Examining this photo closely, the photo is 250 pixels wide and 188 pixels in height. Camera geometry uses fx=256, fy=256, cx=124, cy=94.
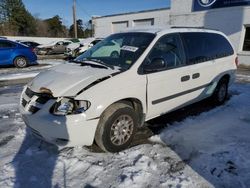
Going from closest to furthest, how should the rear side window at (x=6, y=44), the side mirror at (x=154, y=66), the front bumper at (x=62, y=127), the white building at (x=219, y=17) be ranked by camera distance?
the front bumper at (x=62, y=127)
the side mirror at (x=154, y=66)
the rear side window at (x=6, y=44)
the white building at (x=219, y=17)

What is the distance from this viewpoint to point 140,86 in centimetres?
392

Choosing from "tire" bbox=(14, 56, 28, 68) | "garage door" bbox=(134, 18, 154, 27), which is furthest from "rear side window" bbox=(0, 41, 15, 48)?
"garage door" bbox=(134, 18, 154, 27)

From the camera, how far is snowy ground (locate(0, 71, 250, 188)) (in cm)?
319

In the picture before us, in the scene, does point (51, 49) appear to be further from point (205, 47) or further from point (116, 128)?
point (116, 128)

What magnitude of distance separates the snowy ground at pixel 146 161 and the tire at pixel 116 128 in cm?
14

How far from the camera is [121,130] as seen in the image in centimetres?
387

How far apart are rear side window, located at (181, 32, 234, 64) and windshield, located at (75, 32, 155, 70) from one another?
918mm

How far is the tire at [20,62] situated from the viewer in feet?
43.4

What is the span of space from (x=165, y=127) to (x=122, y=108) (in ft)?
4.63

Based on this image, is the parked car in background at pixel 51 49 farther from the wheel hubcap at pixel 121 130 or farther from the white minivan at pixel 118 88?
the wheel hubcap at pixel 121 130

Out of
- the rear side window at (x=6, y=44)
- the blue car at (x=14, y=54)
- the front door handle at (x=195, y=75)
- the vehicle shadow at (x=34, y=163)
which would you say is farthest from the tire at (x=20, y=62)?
the front door handle at (x=195, y=75)

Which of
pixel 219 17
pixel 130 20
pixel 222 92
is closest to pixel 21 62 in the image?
pixel 222 92

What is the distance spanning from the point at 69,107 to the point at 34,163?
0.95 metres

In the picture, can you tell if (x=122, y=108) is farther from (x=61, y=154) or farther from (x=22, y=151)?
(x=22, y=151)
